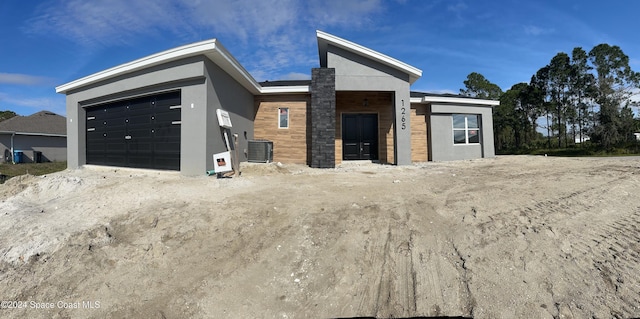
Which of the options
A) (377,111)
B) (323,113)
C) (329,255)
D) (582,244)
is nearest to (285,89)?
(323,113)

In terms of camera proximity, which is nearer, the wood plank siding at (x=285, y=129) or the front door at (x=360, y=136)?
the wood plank siding at (x=285, y=129)

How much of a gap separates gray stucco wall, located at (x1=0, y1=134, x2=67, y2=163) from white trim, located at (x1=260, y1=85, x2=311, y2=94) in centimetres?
2420

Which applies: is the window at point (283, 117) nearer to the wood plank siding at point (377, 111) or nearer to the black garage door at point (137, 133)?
the wood plank siding at point (377, 111)

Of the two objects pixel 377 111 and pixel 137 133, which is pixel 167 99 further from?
pixel 377 111

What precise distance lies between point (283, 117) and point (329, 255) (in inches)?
408

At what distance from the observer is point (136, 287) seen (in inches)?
127

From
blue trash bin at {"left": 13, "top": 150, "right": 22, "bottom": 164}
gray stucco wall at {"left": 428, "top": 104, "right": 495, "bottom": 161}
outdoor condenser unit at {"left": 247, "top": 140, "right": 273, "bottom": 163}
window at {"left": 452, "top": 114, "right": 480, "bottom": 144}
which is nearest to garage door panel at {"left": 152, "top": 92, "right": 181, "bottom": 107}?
outdoor condenser unit at {"left": 247, "top": 140, "right": 273, "bottom": 163}

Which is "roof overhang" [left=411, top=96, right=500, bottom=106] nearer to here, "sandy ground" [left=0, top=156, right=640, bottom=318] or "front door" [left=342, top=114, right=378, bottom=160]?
"front door" [left=342, top=114, right=378, bottom=160]

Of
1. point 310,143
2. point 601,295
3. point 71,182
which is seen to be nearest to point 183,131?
point 71,182

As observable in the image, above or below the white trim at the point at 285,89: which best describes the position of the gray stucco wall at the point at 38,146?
below

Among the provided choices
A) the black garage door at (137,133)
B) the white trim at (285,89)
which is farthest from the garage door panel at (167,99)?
the white trim at (285,89)

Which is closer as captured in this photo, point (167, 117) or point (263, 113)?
point (167, 117)

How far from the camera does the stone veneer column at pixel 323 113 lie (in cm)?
1201

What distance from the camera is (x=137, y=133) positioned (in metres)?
10.3
